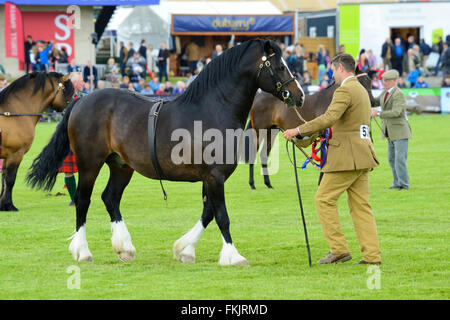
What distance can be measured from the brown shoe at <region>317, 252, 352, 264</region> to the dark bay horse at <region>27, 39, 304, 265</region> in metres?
0.84

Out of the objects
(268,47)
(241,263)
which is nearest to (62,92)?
(268,47)

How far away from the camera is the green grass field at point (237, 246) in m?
6.44

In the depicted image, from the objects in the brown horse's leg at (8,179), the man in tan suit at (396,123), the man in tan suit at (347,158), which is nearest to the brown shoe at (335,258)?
the man in tan suit at (347,158)

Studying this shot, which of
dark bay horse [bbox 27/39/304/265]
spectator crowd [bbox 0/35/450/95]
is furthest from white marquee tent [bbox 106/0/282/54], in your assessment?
dark bay horse [bbox 27/39/304/265]

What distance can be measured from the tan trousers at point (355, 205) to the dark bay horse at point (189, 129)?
0.90 meters

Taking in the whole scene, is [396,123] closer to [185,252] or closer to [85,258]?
[185,252]

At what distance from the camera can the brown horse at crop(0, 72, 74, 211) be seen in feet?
37.4

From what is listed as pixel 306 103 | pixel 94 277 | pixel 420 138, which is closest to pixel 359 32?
pixel 420 138

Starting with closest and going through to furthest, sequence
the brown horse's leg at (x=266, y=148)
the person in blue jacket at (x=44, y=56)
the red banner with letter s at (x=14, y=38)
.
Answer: the brown horse's leg at (x=266, y=148) < the person in blue jacket at (x=44, y=56) < the red banner with letter s at (x=14, y=38)

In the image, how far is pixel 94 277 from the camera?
7.01 metres

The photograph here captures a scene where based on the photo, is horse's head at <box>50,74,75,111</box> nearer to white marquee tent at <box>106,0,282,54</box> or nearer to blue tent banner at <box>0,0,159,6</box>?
blue tent banner at <box>0,0,159,6</box>

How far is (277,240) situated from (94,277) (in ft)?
8.87

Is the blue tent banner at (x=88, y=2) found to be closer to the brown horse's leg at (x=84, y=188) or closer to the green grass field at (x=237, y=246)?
the green grass field at (x=237, y=246)

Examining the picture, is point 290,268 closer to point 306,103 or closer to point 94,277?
point 94,277
